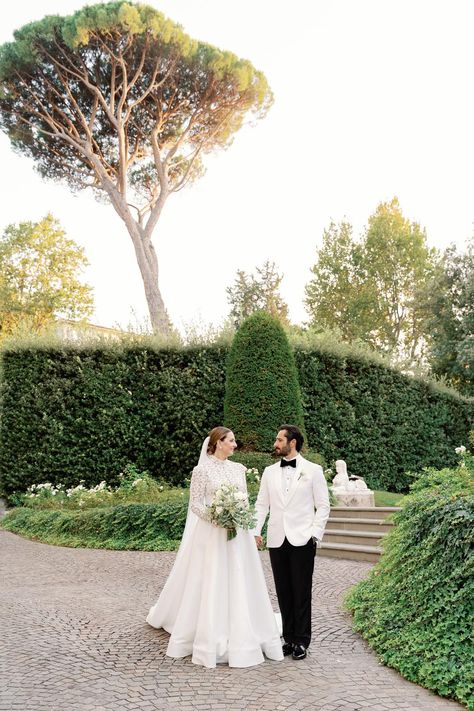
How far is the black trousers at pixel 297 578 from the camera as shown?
468 cm

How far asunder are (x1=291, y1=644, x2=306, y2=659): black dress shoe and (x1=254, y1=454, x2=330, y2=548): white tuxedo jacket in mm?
732

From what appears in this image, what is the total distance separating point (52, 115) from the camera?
20.2 m

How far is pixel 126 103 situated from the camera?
20.4 metres

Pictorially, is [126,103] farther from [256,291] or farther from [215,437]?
[256,291]

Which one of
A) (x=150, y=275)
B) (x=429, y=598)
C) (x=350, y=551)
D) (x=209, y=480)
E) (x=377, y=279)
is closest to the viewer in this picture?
(x=429, y=598)

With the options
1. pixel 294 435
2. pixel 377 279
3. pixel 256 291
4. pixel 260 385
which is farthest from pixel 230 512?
pixel 256 291

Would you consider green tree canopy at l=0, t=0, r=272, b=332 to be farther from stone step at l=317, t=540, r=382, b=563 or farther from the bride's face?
the bride's face

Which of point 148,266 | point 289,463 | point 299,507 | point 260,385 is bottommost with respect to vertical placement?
point 299,507

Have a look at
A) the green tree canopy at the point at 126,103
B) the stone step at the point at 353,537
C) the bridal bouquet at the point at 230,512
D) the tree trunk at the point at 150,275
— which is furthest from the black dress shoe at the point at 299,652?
the tree trunk at the point at 150,275

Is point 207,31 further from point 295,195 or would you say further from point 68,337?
point 68,337

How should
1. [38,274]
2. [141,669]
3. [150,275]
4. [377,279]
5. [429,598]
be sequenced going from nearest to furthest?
[141,669] → [429,598] → [150,275] → [38,274] → [377,279]

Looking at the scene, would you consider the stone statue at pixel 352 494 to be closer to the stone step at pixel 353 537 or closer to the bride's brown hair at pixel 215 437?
the stone step at pixel 353 537

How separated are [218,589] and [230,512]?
1.85 ft

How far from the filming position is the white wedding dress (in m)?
4.54
